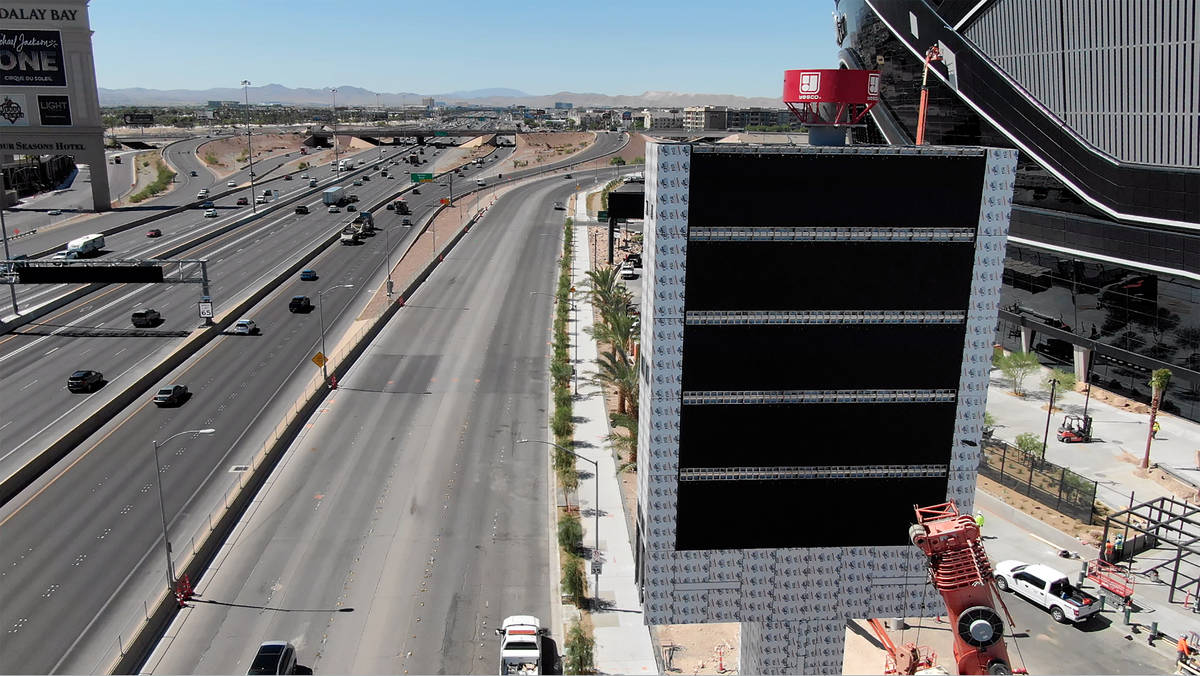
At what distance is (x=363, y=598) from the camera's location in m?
38.0

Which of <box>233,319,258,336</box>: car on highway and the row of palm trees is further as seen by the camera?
<box>233,319,258,336</box>: car on highway

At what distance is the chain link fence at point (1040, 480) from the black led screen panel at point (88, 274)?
68722 mm

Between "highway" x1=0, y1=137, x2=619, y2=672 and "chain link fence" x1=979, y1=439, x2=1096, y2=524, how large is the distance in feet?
153

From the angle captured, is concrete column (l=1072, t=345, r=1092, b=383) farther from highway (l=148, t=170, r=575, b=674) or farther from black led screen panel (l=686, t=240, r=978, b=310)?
black led screen panel (l=686, t=240, r=978, b=310)

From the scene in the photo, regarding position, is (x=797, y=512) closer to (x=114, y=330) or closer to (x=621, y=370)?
(x=621, y=370)

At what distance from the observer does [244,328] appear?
78.8 metres

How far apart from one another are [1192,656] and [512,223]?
128078mm

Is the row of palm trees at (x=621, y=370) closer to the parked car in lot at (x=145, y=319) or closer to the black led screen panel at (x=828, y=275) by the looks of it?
the black led screen panel at (x=828, y=275)

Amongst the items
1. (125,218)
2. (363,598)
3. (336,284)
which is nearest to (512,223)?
(336,284)

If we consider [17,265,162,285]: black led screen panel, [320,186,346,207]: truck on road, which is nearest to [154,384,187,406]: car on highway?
[17,265,162,285]: black led screen panel

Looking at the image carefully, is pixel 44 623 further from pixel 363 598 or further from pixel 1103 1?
pixel 1103 1

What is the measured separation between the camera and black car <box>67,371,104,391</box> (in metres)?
62.2

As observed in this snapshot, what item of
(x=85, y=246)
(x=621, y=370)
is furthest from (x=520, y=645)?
(x=85, y=246)

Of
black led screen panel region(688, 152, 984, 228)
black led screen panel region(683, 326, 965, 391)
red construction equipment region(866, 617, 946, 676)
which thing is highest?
black led screen panel region(688, 152, 984, 228)
